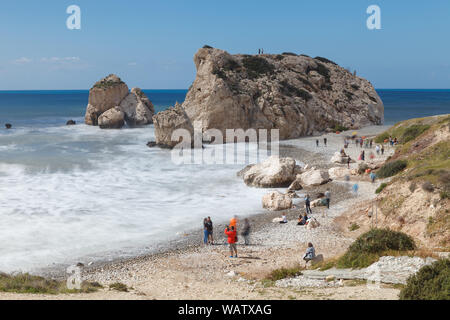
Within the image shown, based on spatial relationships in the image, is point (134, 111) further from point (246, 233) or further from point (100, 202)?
point (246, 233)

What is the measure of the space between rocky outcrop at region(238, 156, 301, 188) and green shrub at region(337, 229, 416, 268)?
1431cm

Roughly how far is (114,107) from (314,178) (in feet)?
158

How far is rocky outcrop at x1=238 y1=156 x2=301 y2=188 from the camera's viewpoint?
27203mm

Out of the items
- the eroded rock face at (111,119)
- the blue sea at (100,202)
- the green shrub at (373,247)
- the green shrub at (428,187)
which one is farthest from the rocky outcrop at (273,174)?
the eroded rock face at (111,119)

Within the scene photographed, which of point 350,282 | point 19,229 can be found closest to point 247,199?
point 19,229

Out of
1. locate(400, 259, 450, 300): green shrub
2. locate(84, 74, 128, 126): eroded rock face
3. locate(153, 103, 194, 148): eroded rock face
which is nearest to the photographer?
locate(400, 259, 450, 300): green shrub

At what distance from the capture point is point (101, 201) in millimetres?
24656

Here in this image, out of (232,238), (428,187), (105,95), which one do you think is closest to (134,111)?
(105,95)

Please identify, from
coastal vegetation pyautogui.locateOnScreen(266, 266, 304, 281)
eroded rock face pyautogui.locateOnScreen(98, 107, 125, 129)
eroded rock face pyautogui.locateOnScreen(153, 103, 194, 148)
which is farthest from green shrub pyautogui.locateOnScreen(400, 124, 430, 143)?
eroded rock face pyautogui.locateOnScreen(98, 107, 125, 129)

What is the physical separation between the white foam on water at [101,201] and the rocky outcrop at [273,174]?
798 millimetres

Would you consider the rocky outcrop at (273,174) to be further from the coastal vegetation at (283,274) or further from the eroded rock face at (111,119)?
the eroded rock face at (111,119)

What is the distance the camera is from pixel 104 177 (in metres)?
31.4

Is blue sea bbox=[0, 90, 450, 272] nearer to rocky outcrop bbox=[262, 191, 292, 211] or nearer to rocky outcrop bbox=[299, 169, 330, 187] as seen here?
rocky outcrop bbox=[262, 191, 292, 211]
